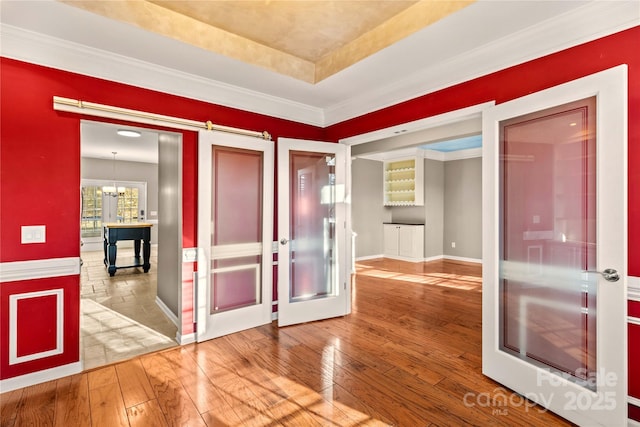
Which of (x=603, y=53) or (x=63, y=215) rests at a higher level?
(x=603, y=53)

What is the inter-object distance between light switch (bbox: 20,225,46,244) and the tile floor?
117 cm

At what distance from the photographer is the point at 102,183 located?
9.04 metres

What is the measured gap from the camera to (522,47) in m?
2.27

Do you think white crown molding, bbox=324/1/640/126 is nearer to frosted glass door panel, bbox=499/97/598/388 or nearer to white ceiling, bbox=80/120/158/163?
frosted glass door panel, bbox=499/97/598/388

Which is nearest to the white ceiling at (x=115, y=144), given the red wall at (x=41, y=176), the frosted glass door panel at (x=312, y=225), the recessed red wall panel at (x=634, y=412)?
the red wall at (x=41, y=176)

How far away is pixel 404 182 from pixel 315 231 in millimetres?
4998

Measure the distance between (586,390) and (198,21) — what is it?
3830 mm

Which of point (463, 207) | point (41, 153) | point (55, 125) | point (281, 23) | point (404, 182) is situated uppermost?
point (281, 23)

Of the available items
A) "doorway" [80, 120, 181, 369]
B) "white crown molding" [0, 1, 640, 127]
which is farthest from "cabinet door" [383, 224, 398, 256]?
"doorway" [80, 120, 181, 369]

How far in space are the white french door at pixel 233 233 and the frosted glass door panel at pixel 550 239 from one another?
2461 millimetres

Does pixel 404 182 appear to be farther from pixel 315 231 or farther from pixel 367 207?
pixel 315 231

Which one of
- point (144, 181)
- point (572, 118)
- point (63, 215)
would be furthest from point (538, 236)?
point (144, 181)

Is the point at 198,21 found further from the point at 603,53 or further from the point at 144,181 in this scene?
the point at 144,181

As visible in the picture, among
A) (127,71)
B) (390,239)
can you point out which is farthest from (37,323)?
(390,239)
